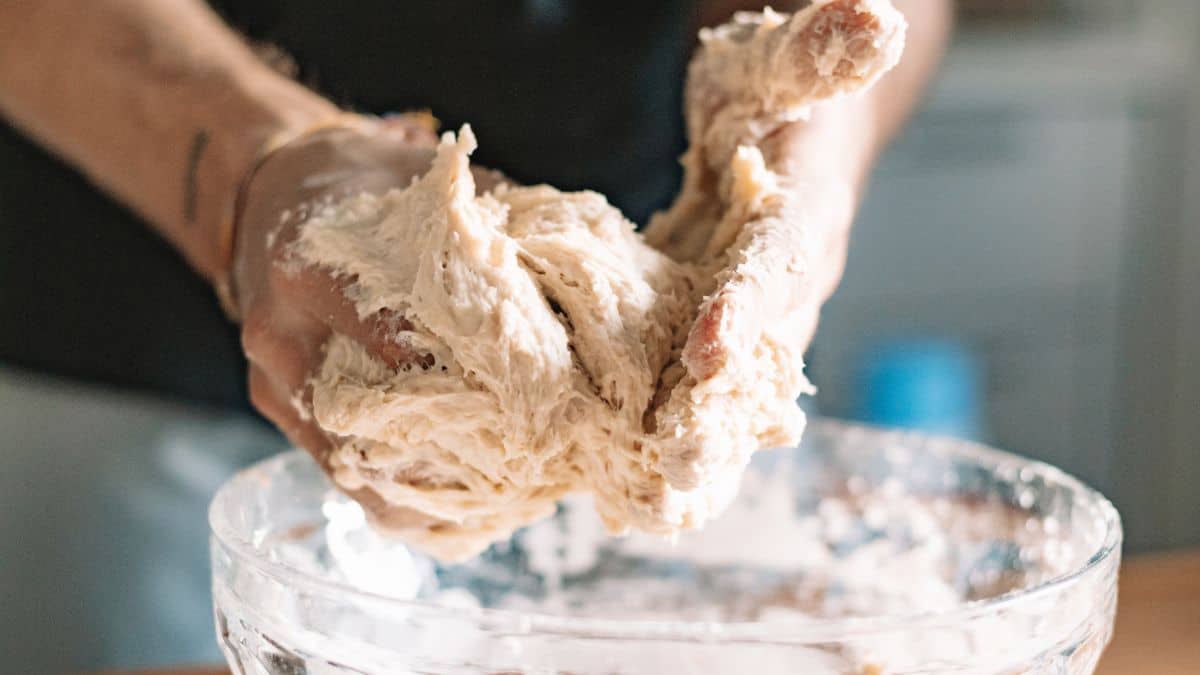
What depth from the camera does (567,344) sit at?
0.46 meters

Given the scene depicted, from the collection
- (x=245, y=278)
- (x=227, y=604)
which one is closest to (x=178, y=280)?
(x=245, y=278)

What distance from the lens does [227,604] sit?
484 millimetres

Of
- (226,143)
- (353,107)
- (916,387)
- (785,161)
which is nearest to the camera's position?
(785,161)

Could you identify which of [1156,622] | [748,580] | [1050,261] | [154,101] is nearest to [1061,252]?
[1050,261]

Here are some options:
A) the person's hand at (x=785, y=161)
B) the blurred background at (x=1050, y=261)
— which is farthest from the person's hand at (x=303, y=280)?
the blurred background at (x=1050, y=261)

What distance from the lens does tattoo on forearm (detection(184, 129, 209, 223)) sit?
66cm

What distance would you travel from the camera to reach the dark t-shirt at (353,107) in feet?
2.88

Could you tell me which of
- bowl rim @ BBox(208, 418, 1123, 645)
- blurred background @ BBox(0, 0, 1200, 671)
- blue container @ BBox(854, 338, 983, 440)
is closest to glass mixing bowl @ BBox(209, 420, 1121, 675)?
bowl rim @ BBox(208, 418, 1123, 645)

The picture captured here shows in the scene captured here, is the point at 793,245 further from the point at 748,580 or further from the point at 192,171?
the point at 192,171

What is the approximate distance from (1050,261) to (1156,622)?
1225 millimetres

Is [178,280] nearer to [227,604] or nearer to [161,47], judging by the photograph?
[161,47]

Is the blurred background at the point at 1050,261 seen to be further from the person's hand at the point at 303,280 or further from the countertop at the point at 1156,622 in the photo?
the person's hand at the point at 303,280

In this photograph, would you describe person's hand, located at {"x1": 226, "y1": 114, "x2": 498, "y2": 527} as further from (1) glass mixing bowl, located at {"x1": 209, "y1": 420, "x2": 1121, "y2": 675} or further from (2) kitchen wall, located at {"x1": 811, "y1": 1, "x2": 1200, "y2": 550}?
(2) kitchen wall, located at {"x1": 811, "y1": 1, "x2": 1200, "y2": 550}

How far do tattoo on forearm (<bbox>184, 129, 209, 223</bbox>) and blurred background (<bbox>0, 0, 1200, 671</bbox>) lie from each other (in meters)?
1.12
